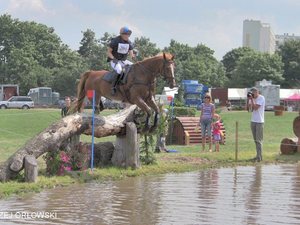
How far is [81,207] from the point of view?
822 centimetres

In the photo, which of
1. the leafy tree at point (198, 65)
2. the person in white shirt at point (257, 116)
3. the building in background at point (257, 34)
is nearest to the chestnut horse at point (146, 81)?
the person in white shirt at point (257, 116)

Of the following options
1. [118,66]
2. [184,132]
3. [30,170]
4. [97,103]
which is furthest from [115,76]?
[184,132]

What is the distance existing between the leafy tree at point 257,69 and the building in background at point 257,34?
285ft

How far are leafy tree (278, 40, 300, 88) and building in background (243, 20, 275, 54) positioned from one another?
7271cm

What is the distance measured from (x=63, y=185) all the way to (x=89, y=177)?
0.93 meters

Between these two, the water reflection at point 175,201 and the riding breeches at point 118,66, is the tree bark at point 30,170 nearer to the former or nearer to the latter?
the water reflection at point 175,201

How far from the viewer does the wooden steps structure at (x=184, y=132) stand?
64.2 feet

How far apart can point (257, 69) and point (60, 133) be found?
300ft

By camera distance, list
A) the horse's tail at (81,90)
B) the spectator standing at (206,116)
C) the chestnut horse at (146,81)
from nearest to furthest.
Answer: the chestnut horse at (146,81), the horse's tail at (81,90), the spectator standing at (206,116)

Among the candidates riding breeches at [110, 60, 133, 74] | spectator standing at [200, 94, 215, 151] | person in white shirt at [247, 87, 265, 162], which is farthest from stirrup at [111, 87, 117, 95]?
spectator standing at [200, 94, 215, 151]

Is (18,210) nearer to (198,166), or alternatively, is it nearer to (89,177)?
(89,177)

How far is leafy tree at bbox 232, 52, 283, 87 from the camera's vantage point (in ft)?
325

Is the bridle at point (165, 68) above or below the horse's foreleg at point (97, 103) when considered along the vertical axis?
above

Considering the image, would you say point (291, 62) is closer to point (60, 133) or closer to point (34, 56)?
point (34, 56)
